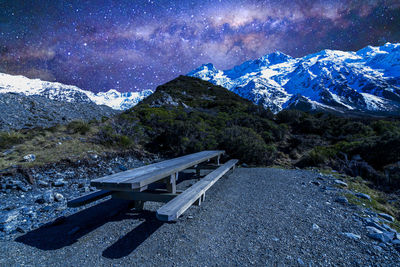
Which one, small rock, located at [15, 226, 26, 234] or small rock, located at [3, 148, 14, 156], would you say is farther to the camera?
small rock, located at [3, 148, 14, 156]

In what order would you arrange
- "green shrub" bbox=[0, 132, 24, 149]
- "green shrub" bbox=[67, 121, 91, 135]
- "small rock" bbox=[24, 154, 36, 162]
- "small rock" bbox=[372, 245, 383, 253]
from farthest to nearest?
"green shrub" bbox=[67, 121, 91, 135]
"green shrub" bbox=[0, 132, 24, 149]
"small rock" bbox=[24, 154, 36, 162]
"small rock" bbox=[372, 245, 383, 253]

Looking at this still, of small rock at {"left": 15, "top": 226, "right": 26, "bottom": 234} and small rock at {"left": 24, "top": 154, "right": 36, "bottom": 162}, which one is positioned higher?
small rock at {"left": 24, "top": 154, "right": 36, "bottom": 162}

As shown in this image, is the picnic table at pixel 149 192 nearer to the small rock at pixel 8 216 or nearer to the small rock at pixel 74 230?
the small rock at pixel 74 230

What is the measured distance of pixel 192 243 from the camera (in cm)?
269

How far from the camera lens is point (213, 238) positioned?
2799 mm

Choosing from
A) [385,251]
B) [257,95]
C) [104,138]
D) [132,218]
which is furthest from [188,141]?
[257,95]

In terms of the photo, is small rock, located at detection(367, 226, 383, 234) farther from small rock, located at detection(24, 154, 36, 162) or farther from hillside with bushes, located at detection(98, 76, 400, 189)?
small rock, located at detection(24, 154, 36, 162)

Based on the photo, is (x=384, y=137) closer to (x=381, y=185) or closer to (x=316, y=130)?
(x=381, y=185)

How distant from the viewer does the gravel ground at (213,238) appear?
92.5 inches

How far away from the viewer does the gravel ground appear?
235cm

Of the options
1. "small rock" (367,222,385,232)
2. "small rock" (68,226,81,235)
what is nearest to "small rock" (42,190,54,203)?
"small rock" (68,226,81,235)

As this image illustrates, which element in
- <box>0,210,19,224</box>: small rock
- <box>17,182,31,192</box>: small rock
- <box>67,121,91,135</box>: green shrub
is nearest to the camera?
<box>0,210,19,224</box>: small rock

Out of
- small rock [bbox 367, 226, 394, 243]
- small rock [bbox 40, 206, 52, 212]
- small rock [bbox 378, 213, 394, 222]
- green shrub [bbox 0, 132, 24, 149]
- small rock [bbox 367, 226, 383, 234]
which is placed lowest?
small rock [bbox 378, 213, 394, 222]

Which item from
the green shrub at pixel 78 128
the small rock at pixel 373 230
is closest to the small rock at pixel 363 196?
the small rock at pixel 373 230
